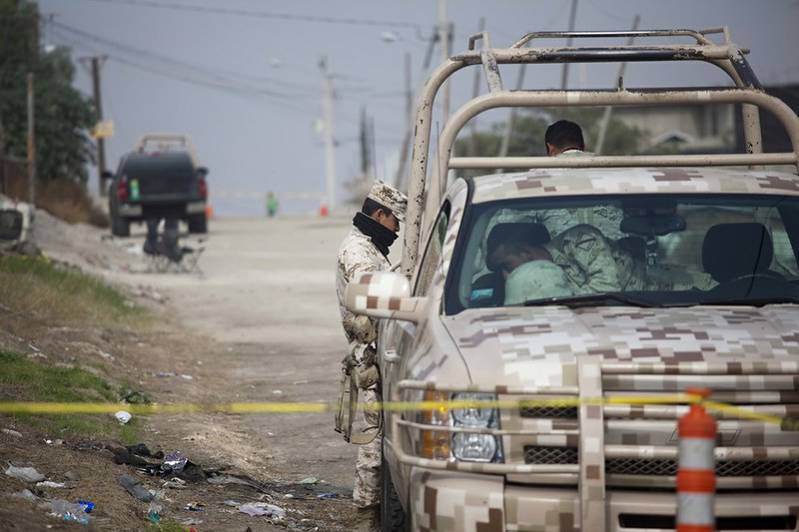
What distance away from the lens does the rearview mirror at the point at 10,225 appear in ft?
82.5

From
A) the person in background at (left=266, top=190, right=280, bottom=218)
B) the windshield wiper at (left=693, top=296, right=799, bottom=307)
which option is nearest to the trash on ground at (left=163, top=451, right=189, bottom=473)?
the windshield wiper at (left=693, top=296, right=799, bottom=307)

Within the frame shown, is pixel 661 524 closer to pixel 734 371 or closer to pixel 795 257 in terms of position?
pixel 734 371

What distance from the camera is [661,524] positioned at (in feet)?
17.6

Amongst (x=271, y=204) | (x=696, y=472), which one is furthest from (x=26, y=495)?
(x=271, y=204)

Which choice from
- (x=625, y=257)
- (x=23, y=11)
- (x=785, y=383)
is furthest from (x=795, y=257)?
(x=23, y=11)

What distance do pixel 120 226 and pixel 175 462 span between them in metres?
33.3

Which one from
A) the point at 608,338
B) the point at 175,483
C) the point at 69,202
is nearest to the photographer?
the point at 608,338

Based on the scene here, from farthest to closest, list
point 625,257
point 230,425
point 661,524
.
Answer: point 230,425 → point 625,257 → point 661,524

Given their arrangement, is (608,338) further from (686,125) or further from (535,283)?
(686,125)

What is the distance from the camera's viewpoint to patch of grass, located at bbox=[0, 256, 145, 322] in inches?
696

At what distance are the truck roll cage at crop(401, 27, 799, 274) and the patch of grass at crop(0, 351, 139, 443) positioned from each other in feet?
10.3

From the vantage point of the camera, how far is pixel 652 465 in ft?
18.0

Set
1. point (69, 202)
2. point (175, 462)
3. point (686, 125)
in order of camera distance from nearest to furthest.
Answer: point (175, 462) → point (69, 202) → point (686, 125)

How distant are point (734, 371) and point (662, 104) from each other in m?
2.66
